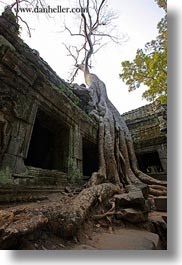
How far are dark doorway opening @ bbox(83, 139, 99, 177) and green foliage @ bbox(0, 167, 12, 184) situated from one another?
107 inches

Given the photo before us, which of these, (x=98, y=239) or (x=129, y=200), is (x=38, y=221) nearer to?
(x=98, y=239)

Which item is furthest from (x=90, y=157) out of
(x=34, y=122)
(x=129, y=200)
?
(x=129, y=200)

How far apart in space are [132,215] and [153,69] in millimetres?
3219

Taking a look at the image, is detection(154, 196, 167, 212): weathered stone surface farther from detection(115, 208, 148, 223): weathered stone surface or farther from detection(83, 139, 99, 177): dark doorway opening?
detection(83, 139, 99, 177): dark doorway opening

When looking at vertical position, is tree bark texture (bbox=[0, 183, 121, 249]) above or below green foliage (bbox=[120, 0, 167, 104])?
below

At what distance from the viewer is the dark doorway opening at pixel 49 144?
12.4 feet

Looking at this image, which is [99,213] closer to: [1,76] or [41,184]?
[41,184]

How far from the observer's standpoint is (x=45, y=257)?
1.36 metres

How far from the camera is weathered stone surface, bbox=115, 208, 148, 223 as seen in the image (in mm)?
2373

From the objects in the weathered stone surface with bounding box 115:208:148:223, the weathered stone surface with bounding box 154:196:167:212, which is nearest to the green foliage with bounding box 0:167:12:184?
the weathered stone surface with bounding box 115:208:148:223

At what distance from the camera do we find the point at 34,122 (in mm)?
3361

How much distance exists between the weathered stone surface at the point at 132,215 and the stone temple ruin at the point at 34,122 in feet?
3.95

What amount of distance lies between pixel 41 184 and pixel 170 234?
6.30 feet

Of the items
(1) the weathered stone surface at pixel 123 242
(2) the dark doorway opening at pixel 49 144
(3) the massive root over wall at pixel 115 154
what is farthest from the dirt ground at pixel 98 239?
(2) the dark doorway opening at pixel 49 144
